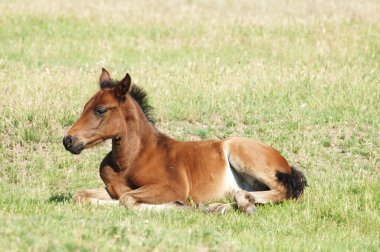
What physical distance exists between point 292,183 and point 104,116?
8.08 feet

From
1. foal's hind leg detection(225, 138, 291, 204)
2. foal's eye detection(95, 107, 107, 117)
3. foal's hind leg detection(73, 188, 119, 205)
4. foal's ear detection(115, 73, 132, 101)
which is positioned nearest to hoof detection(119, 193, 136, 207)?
foal's hind leg detection(73, 188, 119, 205)

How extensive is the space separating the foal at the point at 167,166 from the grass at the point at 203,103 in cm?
40

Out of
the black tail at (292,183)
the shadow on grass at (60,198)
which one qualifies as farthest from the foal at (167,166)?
the shadow on grass at (60,198)

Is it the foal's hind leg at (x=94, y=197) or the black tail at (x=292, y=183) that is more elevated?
the black tail at (x=292, y=183)

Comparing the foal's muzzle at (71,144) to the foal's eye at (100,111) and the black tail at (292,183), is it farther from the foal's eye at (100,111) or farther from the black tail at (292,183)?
the black tail at (292,183)

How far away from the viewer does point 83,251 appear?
711cm

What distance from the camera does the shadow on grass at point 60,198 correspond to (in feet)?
34.6

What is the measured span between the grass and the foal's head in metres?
0.80

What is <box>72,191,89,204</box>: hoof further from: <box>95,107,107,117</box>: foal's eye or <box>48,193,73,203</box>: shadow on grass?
<box>95,107,107,117</box>: foal's eye

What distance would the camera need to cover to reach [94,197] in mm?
10531

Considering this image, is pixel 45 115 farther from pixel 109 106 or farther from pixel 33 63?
pixel 33 63

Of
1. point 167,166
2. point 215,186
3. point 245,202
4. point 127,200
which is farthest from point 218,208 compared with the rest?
point 127,200

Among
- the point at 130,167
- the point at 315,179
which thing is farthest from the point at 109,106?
the point at 315,179

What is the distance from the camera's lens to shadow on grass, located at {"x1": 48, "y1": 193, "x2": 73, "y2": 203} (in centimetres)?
1054
